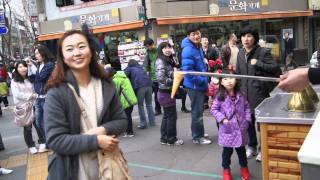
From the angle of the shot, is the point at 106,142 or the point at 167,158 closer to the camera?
the point at 106,142

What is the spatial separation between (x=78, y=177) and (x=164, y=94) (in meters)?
4.21

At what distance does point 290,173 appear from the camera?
12.0 ft

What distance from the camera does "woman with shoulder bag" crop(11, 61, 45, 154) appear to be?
703 cm

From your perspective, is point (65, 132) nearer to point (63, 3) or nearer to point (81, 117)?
point (81, 117)

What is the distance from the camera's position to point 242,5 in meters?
19.6

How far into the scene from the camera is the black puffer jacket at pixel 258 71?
523cm

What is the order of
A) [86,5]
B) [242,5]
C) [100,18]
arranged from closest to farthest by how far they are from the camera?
[242,5]
[100,18]
[86,5]

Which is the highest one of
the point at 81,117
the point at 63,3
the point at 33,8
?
the point at 33,8

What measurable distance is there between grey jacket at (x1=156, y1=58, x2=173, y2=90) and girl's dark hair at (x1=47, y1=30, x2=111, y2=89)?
3.90m

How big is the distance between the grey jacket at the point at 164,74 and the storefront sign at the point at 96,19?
1318 cm

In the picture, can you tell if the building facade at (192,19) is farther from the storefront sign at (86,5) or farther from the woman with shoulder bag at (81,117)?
the woman with shoulder bag at (81,117)

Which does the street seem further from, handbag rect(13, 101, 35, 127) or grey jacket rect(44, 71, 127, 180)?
grey jacket rect(44, 71, 127, 180)

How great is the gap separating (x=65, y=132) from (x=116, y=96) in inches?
18.2

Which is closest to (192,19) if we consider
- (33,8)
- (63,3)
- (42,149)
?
(63,3)
